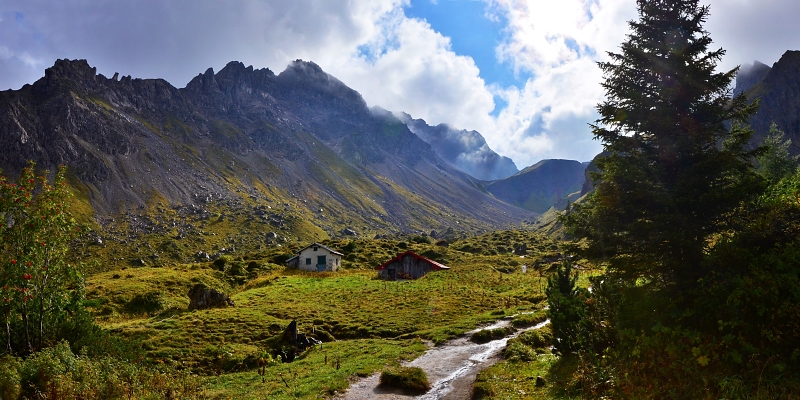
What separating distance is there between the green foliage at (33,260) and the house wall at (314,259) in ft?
186

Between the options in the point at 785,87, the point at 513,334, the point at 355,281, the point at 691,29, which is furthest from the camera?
the point at 785,87

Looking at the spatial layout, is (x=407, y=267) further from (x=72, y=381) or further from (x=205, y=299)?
(x=72, y=381)

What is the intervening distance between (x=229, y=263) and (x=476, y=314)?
168 feet

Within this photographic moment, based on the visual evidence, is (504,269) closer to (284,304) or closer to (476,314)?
(476,314)

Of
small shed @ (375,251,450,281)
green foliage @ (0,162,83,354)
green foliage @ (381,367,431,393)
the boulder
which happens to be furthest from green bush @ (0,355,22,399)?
small shed @ (375,251,450,281)

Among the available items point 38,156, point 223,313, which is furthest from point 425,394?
point 38,156

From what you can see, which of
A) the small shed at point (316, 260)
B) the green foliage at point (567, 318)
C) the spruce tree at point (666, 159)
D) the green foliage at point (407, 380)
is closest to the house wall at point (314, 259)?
the small shed at point (316, 260)

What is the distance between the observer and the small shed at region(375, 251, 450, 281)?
216 ft

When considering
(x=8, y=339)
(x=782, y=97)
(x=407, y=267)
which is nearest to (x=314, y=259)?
(x=407, y=267)

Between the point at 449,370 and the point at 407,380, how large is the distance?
3558 mm

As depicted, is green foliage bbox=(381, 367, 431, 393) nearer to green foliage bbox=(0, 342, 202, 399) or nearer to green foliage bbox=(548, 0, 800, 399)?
green foliage bbox=(548, 0, 800, 399)

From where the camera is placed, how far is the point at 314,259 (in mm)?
75688

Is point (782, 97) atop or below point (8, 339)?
atop

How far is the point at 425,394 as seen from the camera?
16750mm
